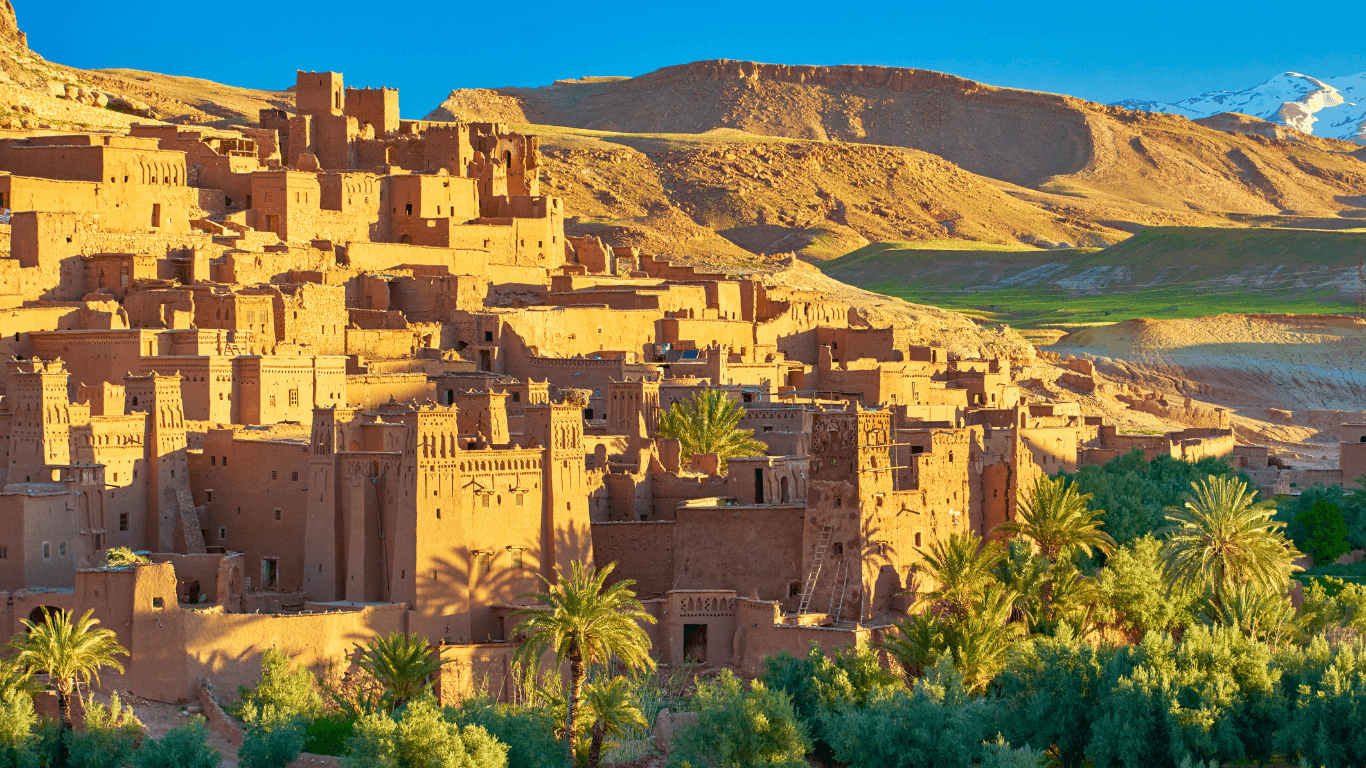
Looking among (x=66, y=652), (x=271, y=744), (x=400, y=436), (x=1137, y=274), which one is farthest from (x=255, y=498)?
(x=1137, y=274)

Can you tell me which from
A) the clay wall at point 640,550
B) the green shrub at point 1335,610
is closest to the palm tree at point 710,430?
the clay wall at point 640,550

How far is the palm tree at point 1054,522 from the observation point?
39.8 metres

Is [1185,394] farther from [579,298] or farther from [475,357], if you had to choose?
[475,357]

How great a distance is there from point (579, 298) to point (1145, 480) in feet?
54.1

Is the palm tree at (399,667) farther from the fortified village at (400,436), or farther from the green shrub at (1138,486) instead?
the green shrub at (1138,486)

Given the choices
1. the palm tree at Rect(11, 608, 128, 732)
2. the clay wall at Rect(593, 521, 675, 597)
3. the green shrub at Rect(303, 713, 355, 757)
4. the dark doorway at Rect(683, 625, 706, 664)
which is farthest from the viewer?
the clay wall at Rect(593, 521, 675, 597)

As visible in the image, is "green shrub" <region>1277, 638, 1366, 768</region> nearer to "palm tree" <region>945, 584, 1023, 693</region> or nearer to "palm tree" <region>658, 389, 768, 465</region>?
"palm tree" <region>945, 584, 1023, 693</region>

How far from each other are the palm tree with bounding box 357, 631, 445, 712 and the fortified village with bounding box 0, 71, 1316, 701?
53 cm

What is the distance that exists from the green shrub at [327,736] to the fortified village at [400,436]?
1.58 meters

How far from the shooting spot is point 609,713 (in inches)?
1256

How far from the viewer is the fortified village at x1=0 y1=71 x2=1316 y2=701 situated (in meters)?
35.2

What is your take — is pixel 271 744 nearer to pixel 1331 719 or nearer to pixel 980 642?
pixel 980 642

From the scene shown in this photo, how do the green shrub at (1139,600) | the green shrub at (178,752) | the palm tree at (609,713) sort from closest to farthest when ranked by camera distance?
the green shrub at (178,752), the palm tree at (609,713), the green shrub at (1139,600)

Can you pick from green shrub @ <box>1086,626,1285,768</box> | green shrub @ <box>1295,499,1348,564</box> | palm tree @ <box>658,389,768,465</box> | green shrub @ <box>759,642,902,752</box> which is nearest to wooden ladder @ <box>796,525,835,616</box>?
green shrub @ <box>759,642,902,752</box>
